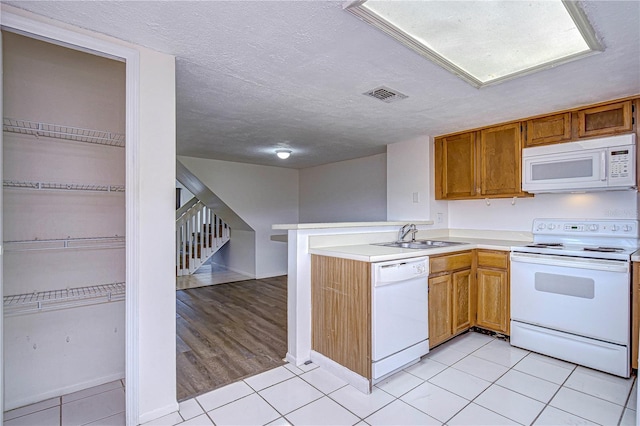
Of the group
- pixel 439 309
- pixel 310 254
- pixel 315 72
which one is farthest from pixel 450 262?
pixel 315 72

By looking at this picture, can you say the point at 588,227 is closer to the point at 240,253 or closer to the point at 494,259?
the point at 494,259

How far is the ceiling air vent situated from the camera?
93.8 inches

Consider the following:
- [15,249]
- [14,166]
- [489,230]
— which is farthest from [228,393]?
[489,230]

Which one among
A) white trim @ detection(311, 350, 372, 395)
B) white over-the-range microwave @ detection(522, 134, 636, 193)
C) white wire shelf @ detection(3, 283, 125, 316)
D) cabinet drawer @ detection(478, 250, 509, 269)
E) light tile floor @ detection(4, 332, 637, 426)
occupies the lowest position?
light tile floor @ detection(4, 332, 637, 426)

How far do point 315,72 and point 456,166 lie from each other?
225 cm

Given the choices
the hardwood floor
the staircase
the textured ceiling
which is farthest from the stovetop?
the staircase

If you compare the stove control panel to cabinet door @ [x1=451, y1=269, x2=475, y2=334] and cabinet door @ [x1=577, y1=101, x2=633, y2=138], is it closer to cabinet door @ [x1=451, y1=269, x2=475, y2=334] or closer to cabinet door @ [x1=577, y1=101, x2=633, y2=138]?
cabinet door @ [x1=577, y1=101, x2=633, y2=138]

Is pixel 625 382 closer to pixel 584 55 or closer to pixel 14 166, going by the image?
pixel 584 55

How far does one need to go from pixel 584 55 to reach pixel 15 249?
138 inches

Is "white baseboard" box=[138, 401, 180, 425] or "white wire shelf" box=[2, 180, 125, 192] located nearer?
"white baseboard" box=[138, 401, 180, 425]

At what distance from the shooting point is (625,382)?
2.22 m

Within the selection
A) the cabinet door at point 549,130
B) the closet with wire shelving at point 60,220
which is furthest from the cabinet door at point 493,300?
the closet with wire shelving at point 60,220

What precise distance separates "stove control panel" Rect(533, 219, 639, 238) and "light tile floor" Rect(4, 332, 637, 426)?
46.7 inches

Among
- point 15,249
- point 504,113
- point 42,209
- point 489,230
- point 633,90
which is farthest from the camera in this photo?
point 489,230
